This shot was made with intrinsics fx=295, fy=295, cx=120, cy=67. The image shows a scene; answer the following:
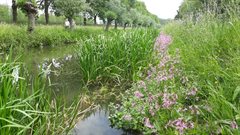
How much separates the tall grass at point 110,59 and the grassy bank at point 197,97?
1579mm

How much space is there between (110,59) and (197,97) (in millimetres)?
3742

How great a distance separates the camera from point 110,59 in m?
6.95

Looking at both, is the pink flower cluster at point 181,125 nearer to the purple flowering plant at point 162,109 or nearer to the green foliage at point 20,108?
the purple flowering plant at point 162,109

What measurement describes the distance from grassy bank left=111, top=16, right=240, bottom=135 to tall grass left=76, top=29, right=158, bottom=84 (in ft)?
5.18

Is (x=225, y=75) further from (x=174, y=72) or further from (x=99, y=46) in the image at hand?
(x=99, y=46)

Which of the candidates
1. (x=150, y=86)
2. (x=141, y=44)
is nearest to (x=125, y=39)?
(x=141, y=44)

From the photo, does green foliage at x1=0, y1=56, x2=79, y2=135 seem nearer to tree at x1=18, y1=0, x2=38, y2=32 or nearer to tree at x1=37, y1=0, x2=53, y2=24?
tree at x1=18, y1=0, x2=38, y2=32

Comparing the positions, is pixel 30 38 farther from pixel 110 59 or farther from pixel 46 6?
pixel 46 6

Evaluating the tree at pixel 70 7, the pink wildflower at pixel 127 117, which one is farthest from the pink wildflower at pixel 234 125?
the tree at pixel 70 7

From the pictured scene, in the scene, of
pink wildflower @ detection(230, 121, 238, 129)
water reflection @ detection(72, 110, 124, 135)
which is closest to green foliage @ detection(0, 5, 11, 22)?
water reflection @ detection(72, 110, 124, 135)

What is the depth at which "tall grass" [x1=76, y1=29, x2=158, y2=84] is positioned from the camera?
656 centimetres

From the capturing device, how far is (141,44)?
7.76 meters

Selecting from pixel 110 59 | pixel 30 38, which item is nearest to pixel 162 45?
pixel 110 59

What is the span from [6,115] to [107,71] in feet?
13.3
